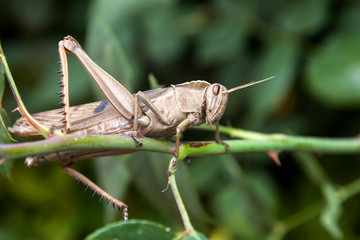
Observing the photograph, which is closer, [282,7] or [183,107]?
[183,107]

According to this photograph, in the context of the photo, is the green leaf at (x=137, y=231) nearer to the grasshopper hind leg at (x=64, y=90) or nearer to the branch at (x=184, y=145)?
the branch at (x=184, y=145)

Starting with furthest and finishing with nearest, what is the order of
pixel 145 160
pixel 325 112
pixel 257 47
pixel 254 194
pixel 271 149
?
pixel 257 47, pixel 325 112, pixel 254 194, pixel 145 160, pixel 271 149

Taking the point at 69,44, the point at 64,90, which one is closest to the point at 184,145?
the point at 64,90

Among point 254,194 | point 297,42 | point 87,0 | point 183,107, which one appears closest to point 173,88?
point 183,107

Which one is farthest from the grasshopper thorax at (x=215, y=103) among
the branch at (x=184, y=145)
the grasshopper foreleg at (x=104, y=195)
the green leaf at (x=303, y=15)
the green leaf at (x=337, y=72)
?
the green leaf at (x=303, y=15)

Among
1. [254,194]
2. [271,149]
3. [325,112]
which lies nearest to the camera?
[271,149]

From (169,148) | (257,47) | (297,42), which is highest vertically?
(257,47)

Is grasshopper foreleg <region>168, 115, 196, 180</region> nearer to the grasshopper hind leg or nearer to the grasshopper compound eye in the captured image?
the grasshopper compound eye

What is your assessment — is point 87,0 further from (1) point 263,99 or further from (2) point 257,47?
(1) point 263,99
